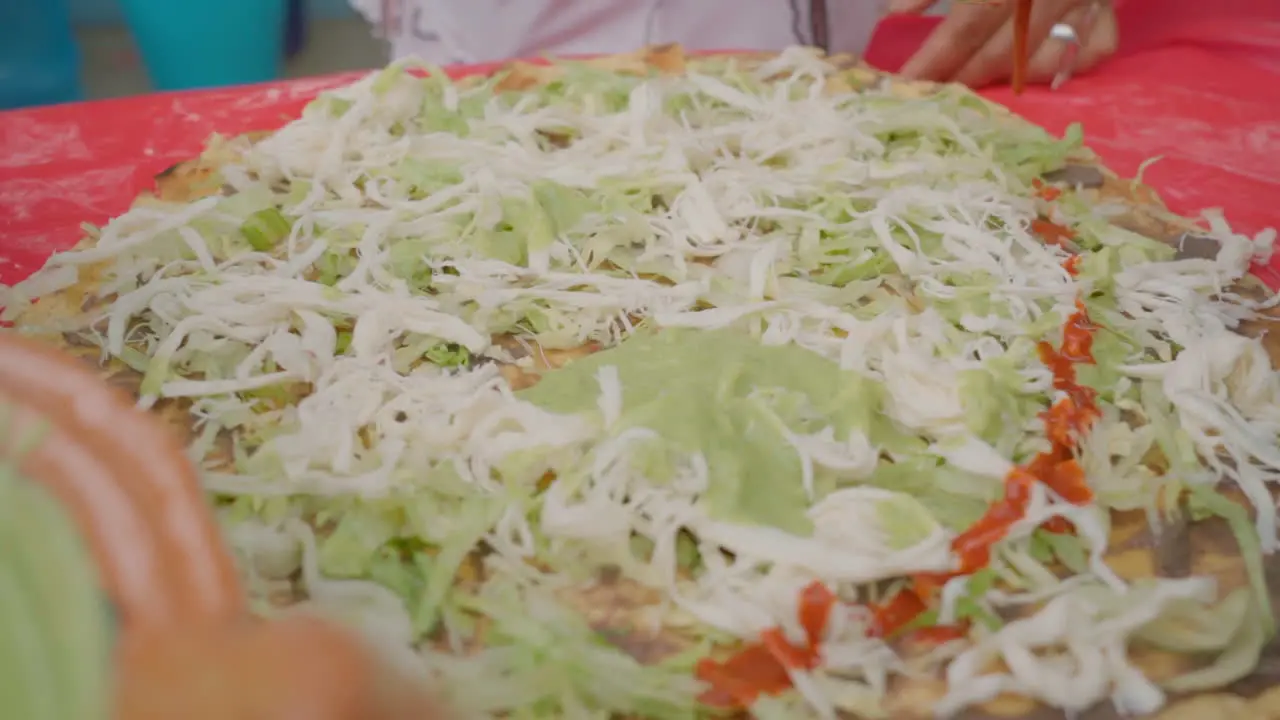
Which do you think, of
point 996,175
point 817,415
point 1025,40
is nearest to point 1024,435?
point 817,415

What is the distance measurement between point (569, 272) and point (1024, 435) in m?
0.43

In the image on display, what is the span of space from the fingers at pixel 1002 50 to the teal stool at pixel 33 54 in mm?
1753

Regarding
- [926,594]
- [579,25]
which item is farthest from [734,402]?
[579,25]

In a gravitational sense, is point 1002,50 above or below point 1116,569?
above

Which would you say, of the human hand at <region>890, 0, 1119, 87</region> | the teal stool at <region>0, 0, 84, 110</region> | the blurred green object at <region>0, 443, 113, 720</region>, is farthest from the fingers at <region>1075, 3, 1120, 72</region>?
the teal stool at <region>0, 0, 84, 110</region>

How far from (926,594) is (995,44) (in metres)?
1.07

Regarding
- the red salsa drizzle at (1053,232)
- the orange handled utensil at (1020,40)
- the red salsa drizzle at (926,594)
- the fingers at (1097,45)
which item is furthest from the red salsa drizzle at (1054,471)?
the fingers at (1097,45)

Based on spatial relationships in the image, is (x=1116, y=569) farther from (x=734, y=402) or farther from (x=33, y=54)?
(x=33, y=54)

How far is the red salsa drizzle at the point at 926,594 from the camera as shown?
58 centimetres

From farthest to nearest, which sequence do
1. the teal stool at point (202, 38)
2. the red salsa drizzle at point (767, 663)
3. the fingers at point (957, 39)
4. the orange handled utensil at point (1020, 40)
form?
1. the teal stool at point (202, 38)
2. the fingers at point (957, 39)
3. the orange handled utensil at point (1020, 40)
4. the red salsa drizzle at point (767, 663)

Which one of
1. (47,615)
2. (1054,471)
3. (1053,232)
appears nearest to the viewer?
(47,615)

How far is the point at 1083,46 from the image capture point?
1.48 meters

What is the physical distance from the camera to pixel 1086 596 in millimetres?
627

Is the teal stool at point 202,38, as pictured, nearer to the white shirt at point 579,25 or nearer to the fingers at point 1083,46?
the white shirt at point 579,25
